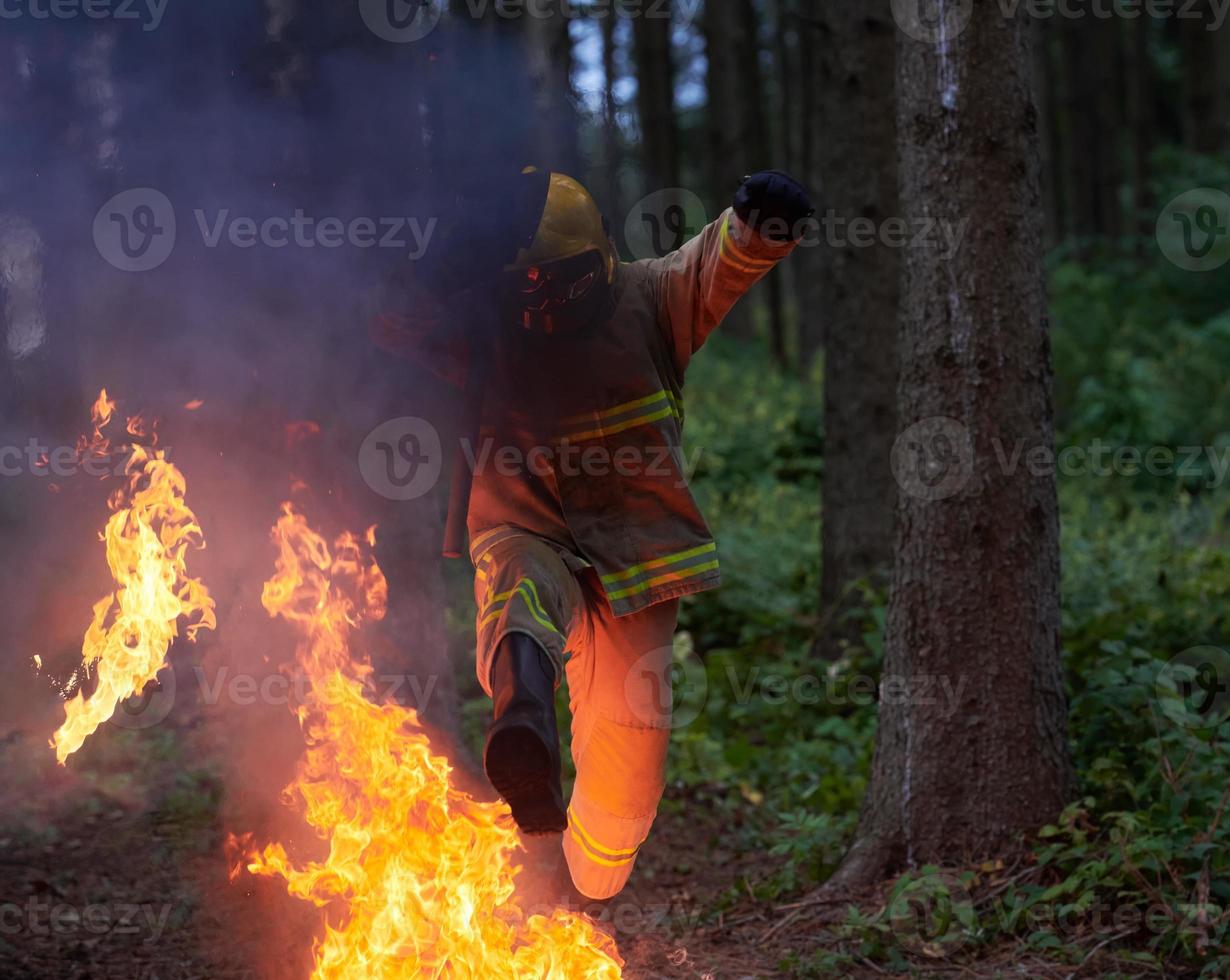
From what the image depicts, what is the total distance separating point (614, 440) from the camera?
3.90m

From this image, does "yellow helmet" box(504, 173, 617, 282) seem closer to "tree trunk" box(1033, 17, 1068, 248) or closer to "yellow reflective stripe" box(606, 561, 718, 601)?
"yellow reflective stripe" box(606, 561, 718, 601)

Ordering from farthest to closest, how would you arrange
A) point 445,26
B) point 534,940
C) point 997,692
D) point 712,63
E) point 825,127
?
point 712,63 → point 825,127 → point 445,26 → point 997,692 → point 534,940

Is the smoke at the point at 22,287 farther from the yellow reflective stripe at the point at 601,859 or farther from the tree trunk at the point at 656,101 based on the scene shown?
the tree trunk at the point at 656,101

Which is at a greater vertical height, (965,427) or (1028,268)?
(1028,268)

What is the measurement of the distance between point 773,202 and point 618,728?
5.62ft

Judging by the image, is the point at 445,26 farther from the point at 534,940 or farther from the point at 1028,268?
the point at 534,940

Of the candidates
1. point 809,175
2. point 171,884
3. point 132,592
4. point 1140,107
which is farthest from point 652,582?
point 1140,107

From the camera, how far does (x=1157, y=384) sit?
44.9 ft

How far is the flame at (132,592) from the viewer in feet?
12.9

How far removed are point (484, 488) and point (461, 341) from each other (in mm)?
481

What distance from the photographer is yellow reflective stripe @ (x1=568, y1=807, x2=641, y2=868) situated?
4.14 meters

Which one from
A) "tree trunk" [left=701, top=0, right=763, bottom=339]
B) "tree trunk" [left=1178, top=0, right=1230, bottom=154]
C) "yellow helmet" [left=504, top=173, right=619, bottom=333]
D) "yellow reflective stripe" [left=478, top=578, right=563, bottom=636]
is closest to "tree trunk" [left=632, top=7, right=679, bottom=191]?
"tree trunk" [left=701, top=0, right=763, bottom=339]

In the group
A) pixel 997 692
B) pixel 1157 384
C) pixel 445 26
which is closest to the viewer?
pixel 997 692

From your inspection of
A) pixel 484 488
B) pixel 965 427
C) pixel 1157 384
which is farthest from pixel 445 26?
pixel 1157 384
